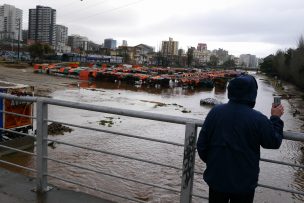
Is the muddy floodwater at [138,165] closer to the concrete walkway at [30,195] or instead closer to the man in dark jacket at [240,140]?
the concrete walkway at [30,195]

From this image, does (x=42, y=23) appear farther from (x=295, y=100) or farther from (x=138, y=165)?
(x=138, y=165)

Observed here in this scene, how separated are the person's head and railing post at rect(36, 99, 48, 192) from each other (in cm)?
217

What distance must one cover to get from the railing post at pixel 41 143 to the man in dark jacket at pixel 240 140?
2.04 metres

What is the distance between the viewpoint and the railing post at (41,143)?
156 inches

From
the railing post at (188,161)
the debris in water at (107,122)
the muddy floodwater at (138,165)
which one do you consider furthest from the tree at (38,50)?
the railing post at (188,161)

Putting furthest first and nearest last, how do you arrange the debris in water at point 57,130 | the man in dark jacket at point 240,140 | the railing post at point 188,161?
the debris in water at point 57,130, the railing post at point 188,161, the man in dark jacket at point 240,140

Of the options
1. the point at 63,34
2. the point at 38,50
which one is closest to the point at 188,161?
the point at 38,50

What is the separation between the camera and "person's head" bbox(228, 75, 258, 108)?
101 inches

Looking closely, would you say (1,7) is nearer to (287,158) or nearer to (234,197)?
(287,158)

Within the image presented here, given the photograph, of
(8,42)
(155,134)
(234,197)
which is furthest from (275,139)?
(8,42)

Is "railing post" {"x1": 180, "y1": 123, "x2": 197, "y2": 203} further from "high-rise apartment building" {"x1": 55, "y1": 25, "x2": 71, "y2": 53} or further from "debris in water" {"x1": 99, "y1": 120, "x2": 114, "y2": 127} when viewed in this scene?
"high-rise apartment building" {"x1": 55, "y1": 25, "x2": 71, "y2": 53}

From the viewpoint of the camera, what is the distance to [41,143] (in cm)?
400

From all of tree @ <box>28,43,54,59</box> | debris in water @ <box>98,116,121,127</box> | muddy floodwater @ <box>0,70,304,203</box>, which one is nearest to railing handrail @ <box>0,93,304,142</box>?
muddy floodwater @ <box>0,70,304,203</box>

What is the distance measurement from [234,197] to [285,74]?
334 ft
